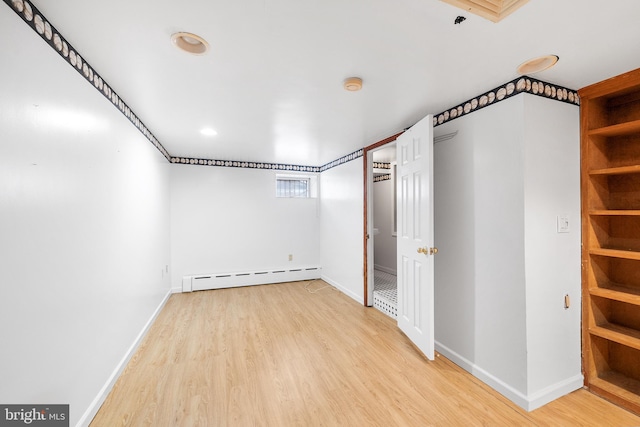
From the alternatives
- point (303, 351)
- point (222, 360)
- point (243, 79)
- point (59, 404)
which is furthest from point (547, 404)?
point (243, 79)

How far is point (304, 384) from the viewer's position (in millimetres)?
1842

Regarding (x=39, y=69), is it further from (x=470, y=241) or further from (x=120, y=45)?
(x=470, y=241)

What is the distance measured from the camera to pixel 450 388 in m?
1.79

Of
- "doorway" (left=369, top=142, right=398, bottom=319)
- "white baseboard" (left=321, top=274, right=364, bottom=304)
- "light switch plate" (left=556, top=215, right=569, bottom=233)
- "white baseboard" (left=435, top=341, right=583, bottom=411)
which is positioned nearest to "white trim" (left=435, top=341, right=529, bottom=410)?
"white baseboard" (left=435, top=341, right=583, bottom=411)

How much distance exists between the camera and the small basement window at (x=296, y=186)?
15.4ft

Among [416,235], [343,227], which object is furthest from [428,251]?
[343,227]

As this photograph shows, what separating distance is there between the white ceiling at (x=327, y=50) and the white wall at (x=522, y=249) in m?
0.34

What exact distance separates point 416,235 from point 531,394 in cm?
126

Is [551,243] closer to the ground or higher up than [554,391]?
higher up

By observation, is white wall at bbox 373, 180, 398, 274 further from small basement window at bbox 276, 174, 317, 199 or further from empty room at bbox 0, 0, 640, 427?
empty room at bbox 0, 0, 640, 427

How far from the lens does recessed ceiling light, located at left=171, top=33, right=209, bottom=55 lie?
4.09ft

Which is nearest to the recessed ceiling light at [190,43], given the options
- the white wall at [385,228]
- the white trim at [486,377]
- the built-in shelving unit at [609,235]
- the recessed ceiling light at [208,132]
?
the recessed ceiling light at [208,132]

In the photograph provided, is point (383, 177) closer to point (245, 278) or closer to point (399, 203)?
point (399, 203)

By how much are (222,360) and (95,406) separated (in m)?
0.82
